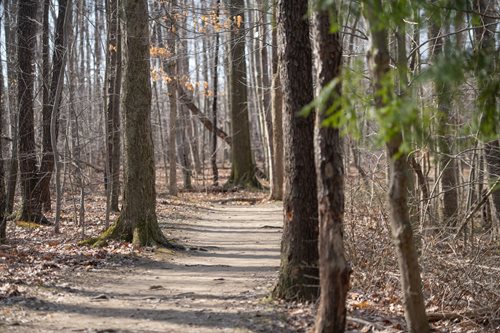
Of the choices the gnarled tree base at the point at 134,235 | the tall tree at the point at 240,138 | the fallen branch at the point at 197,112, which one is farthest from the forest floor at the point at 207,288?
the fallen branch at the point at 197,112

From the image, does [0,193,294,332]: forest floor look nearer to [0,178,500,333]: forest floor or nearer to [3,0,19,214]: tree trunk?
[0,178,500,333]: forest floor

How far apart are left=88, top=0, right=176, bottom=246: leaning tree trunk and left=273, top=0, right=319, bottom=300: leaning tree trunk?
15.3 ft

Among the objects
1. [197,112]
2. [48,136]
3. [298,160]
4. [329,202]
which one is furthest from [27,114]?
[197,112]

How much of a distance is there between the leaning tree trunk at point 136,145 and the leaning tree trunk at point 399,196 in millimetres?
6248

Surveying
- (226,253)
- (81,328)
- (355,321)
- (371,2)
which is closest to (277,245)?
(226,253)

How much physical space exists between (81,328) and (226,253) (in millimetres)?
5260

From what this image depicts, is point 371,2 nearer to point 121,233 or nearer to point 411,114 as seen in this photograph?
point 411,114

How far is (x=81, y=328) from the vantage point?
6.50 meters

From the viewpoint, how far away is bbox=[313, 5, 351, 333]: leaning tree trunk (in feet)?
18.8

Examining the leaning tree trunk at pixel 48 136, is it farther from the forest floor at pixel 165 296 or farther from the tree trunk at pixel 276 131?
the tree trunk at pixel 276 131

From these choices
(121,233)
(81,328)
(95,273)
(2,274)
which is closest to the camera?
(81,328)

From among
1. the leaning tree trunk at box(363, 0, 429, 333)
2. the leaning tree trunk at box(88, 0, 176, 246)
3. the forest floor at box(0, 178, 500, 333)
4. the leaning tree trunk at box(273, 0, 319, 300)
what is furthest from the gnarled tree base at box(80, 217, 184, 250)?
the leaning tree trunk at box(363, 0, 429, 333)

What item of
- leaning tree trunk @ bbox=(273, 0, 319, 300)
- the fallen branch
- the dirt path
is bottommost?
the dirt path

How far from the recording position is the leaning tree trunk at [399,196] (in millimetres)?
5172
